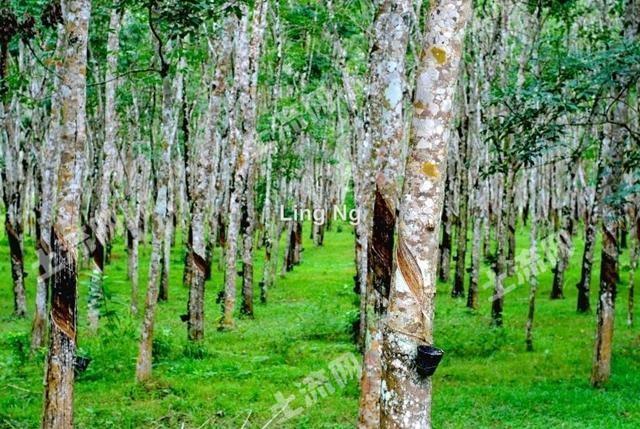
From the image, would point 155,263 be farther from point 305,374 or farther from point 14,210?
point 14,210

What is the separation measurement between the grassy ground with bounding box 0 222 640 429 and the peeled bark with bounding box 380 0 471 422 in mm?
4945

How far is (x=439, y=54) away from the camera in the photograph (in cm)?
510

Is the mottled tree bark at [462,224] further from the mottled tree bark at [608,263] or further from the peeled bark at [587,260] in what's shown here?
the mottled tree bark at [608,263]

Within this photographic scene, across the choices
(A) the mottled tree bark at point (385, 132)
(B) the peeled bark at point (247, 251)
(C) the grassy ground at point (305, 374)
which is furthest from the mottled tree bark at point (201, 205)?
(A) the mottled tree bark at point (385, 132)

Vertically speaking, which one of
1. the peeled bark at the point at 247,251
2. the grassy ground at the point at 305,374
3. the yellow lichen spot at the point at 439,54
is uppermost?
the yellow lichen spot at the point at 439,54

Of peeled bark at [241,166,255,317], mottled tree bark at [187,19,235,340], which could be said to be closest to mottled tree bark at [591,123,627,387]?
mottled tree bark at [187,19,235,340]

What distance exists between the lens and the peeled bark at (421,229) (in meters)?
5.02

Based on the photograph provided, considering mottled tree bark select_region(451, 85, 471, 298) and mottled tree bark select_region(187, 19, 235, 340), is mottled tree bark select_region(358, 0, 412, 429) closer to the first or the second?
mottled tree bark select_region(187, 19, 235, 340)

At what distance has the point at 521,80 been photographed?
16.9 m

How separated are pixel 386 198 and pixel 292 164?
63.7 ft

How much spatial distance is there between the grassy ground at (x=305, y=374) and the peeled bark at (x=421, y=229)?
16.2 ft

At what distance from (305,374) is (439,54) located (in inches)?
353

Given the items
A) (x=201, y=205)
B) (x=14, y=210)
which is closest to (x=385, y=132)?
(x=201, y=205)

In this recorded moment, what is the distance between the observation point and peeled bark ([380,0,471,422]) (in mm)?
5023
